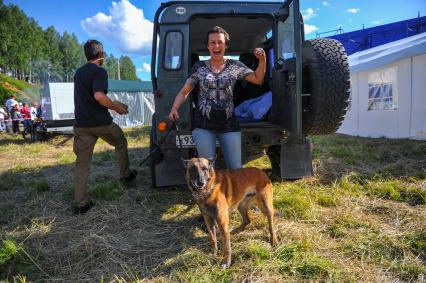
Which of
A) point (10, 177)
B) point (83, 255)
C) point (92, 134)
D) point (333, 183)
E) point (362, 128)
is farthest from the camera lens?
point (362, 128)

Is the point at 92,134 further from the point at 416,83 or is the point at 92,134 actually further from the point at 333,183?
the point at 416,83

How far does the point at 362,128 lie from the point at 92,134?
9.12m

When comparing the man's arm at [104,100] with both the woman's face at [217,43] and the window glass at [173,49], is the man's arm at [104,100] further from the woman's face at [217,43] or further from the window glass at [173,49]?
the woman's face at [217,43]

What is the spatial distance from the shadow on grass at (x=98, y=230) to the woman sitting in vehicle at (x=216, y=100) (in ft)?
3.27

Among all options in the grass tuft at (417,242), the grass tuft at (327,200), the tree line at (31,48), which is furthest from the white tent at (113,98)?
the tree line at (31,48)

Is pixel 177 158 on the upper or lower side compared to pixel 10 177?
upper

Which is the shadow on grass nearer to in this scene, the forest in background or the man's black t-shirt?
the man's black t-shirt

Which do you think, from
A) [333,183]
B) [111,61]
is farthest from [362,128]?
[111,61]

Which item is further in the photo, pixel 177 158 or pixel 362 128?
pixel 362 128

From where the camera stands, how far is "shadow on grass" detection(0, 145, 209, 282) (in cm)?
309

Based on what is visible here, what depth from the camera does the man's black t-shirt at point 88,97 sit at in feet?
13.8

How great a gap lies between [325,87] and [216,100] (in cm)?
127

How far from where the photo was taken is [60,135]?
14969 millimetres

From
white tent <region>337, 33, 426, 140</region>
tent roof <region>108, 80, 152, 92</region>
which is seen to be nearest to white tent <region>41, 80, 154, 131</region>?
tent roof <region>108, 80, 152, 92</region>
